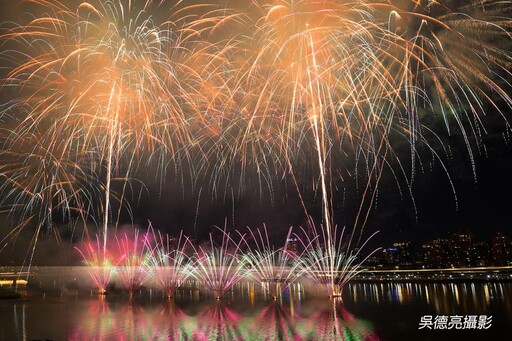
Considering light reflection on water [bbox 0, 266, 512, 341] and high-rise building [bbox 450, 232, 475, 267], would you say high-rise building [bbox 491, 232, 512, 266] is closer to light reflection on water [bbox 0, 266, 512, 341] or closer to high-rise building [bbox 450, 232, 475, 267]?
high-rise building [bbox 450, 232, 475, 267]

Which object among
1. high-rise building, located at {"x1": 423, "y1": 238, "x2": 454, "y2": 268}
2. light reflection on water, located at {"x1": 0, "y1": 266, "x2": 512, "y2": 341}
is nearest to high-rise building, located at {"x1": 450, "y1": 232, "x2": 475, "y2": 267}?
high-rise building, located at {"x1": 423, "y1": 238, "x2": 454, "y2": 268}

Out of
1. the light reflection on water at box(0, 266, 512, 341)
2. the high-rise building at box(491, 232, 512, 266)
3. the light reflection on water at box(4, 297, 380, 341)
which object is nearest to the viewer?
the light reflection on water at box(4, 297, 380, 341)

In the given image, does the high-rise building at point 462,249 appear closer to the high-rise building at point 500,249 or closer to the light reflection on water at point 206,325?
the high-rise building at point 500,249

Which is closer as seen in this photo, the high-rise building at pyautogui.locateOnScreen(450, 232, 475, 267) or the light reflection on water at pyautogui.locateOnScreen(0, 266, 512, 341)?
the light reflection on water at pyautogui.locateOnScreen(0, 266, 512, 341)

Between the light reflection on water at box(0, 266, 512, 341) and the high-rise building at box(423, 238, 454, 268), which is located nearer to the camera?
the light reflection on water at box(0, 266, 512, 341)

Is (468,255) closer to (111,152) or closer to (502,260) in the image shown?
Result: (502,260)

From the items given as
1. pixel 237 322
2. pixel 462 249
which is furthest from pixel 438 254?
pixel 237 322

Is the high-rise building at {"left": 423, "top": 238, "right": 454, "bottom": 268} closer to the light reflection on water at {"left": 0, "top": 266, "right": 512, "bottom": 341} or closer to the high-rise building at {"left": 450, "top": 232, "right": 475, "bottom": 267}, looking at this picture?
the high-rise building at {"left": 450, "top": 232, "right": 475, "bottom": 267}

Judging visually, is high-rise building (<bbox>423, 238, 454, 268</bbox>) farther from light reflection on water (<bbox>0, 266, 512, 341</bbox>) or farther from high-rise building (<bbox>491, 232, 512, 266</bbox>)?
light reflection on water (<bbox>0, 266, 512, 341</bbox>)

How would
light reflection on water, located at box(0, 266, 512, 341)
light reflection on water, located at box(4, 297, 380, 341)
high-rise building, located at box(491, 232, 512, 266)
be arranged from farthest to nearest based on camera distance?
1. high-rise building, located at box(491, 232, 512, 266)
2. light reflection on water, located at box(0, 266, 512, 341)
3. light reflection on water, located at box(4, 297, 380, 341)

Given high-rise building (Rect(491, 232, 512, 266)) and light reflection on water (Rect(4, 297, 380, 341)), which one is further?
high-rise building (Rect(491, 232, 512, 266))

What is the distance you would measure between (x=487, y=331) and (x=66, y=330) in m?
19.0

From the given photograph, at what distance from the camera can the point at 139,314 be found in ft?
86.6

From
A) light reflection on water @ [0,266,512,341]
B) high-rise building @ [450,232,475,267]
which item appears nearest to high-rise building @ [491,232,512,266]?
high-rise building @ [450,232,475,267]
